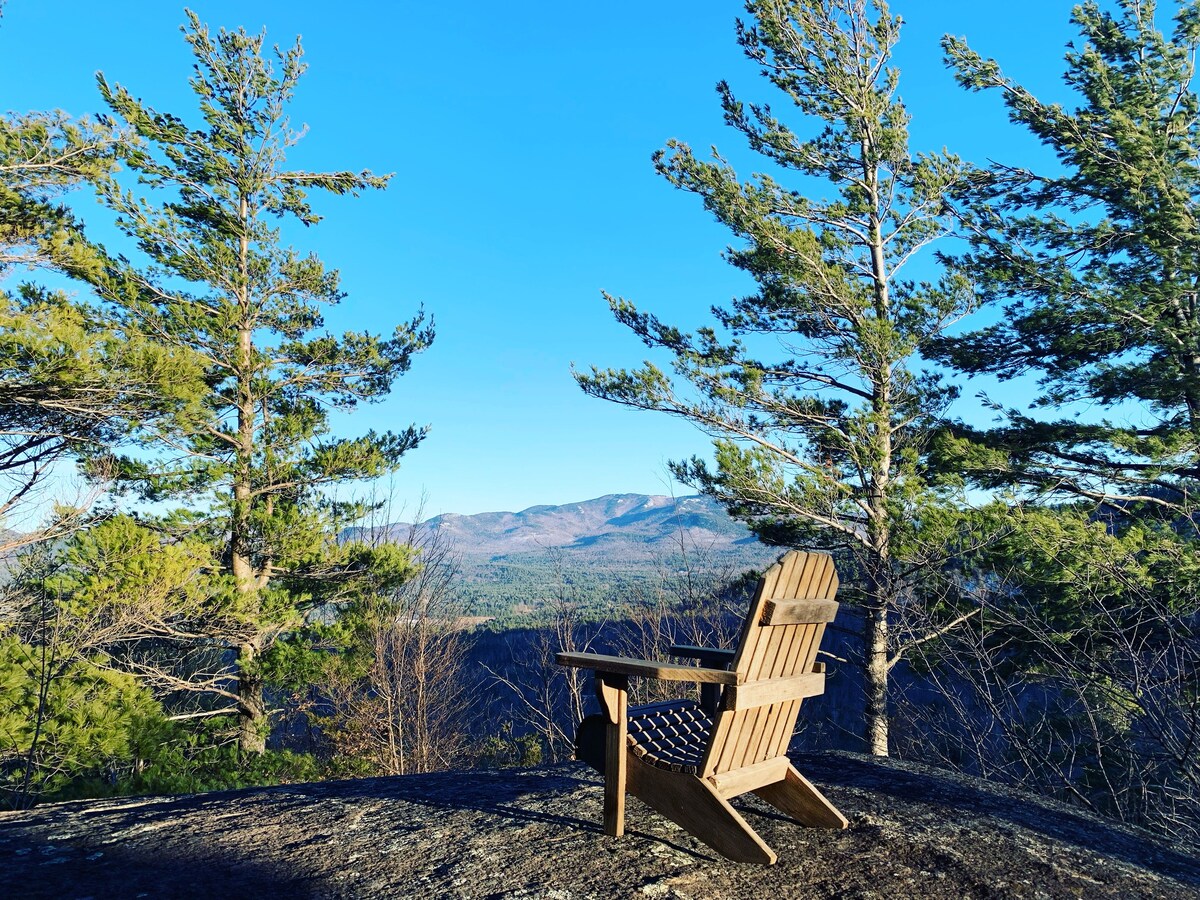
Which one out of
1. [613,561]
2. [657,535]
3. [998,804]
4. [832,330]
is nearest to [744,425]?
[832,330]

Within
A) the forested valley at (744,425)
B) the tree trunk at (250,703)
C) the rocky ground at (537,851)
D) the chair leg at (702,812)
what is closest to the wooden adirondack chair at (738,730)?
the chair leg at (702,812)

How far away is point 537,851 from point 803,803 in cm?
103

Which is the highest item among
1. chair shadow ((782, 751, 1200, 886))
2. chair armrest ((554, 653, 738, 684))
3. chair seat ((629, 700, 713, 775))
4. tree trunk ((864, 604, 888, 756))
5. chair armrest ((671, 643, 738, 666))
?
chair armrest ((554, 653, 738, 684))

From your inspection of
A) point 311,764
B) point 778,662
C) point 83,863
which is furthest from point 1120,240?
point 311,764

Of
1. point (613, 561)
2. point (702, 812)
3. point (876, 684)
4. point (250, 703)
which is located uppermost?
point (702, 812)

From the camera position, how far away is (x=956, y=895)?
234cm

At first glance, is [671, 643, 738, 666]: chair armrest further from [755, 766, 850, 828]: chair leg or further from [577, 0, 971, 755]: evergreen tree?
[577, 0, 971, 755]: evergreen tree

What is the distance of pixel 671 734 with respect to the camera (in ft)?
9.61

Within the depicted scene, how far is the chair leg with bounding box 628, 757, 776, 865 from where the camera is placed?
7.70 feet

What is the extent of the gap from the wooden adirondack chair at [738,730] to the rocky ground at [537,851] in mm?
142

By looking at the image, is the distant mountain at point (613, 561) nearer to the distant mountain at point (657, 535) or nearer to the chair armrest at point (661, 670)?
the distant mountain at point (657, 535)

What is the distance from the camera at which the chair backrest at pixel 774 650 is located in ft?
8.07

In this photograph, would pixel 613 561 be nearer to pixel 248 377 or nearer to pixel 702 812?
pixel 248 377

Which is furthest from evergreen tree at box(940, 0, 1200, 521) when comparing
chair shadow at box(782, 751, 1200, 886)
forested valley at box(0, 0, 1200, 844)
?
chair shadow at box(782, 751, 1200, 886)
